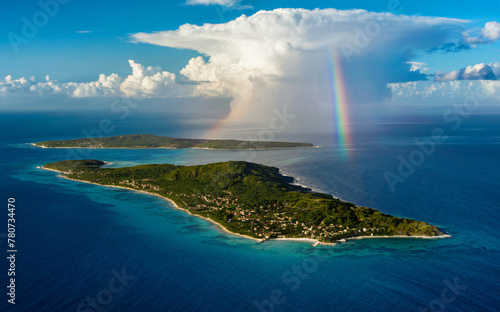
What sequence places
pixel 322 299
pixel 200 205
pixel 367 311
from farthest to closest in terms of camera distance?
pixel 200 205
pixel 322 299
pixel 367 311

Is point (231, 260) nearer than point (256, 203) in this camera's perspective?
Yes

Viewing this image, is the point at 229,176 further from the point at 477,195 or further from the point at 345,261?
the point at 477,195

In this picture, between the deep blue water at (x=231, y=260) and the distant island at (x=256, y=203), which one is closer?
the deep blue water at (x=231, y=260)

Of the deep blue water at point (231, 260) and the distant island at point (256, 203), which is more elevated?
the distant island at point (256, 203)

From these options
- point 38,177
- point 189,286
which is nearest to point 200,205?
point 189,286

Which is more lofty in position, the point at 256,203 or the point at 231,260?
Result: the point at 256,203

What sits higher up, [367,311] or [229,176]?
[229,176]

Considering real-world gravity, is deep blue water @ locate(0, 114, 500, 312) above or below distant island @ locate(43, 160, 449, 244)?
below

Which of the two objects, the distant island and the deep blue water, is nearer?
the deep blue water
